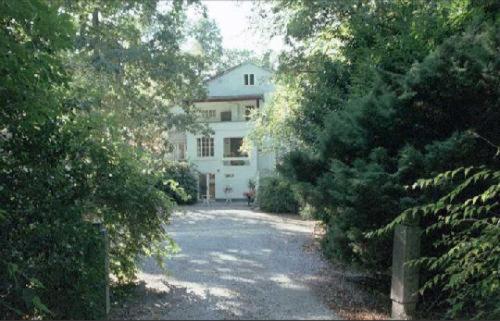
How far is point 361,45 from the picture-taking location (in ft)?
35.7

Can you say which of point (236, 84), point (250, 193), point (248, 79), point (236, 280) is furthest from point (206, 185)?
point (236, 280)

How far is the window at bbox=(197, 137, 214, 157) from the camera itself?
4034 cm

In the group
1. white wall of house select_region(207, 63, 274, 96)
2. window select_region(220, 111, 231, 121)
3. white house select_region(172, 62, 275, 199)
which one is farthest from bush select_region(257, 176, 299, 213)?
white wall of house select_region(207, 63, 274, 96)

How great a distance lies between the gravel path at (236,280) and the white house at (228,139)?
2217 cm

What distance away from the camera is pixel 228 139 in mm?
40531

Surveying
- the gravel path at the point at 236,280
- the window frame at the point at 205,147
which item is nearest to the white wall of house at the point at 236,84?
the window frame at the point at 205,147

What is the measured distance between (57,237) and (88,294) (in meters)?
A: 0.83

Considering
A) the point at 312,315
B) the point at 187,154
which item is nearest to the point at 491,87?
the point at 312,315

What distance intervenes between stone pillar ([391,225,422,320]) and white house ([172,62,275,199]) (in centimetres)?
3182

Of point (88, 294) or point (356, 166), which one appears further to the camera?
point (356, 166)

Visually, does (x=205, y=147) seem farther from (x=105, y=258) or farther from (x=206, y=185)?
(x=105, y=258)

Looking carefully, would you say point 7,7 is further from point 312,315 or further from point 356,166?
point 312,315

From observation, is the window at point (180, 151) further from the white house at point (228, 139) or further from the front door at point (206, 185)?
the front door at point (206, 185)

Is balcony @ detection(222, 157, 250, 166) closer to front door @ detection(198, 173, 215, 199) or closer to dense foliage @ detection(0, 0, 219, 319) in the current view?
front door @ detection(198, 173, 215, 199)
